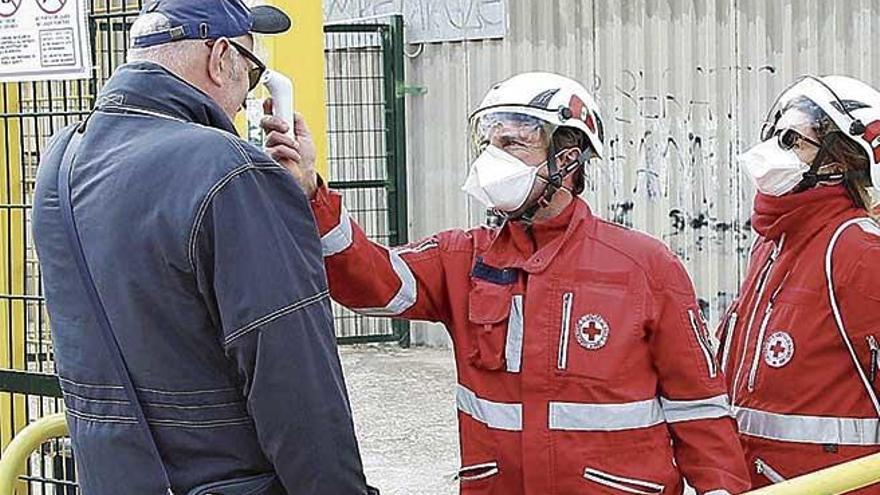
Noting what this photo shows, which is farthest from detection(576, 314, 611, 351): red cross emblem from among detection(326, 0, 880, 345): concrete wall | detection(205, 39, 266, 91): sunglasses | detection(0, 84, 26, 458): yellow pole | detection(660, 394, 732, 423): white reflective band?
detection(326, 0, 880, 345): concrete wall

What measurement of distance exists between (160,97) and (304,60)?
93 centimetres

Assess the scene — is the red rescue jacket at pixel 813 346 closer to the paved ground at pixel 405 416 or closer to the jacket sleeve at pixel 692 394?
the jacket sleeve at pixel 692 394

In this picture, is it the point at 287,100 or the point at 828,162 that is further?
the point at 828,162

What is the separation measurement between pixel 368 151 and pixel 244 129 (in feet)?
28.2

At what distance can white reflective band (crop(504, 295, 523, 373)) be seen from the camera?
3811 mm

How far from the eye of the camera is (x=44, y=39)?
468cm

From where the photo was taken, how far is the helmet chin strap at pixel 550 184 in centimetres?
390

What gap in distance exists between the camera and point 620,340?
3754 mm

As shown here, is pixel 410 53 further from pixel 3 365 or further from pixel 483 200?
pixel 483 200

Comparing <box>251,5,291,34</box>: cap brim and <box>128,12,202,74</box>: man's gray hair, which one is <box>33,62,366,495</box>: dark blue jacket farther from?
<box>251,5,291,34</box>: cap brim

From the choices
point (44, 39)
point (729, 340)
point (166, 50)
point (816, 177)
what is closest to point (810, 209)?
point (816, 177)

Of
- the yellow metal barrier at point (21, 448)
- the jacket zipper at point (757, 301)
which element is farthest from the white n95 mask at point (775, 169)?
the yellow metal barrier at point (21, 448)

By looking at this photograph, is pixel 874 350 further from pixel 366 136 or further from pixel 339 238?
pixel 366 136

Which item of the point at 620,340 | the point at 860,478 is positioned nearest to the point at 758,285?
the point at 620,340
